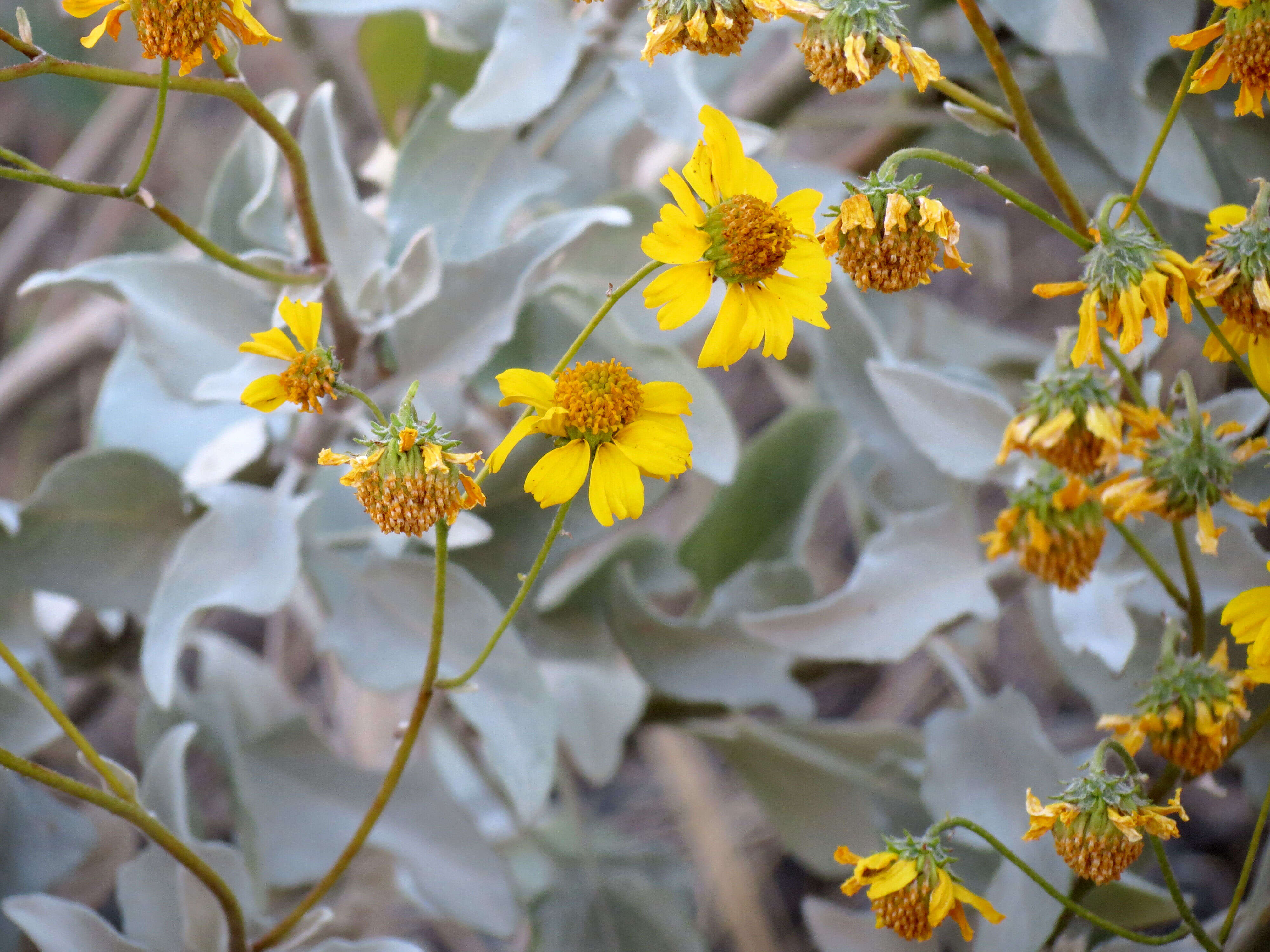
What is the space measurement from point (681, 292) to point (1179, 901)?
0.83 feet

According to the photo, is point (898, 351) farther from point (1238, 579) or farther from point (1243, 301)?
point (1243, 301)

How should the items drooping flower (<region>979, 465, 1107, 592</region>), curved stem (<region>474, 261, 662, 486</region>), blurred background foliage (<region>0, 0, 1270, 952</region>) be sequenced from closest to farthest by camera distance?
curved stem (<region>474, 261, 662, 486</region>)
drooping flower (<region>979, 465, 1107, 592</region>)
blurred background foliage (<region>0, 0, 1270, 952</region>)

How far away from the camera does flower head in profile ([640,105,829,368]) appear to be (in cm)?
30

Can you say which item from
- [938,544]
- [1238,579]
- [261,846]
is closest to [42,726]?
[261,846]

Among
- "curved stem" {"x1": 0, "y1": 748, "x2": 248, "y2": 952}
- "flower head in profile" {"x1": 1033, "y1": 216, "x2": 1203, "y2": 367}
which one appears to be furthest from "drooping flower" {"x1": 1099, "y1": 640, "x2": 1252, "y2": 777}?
"curved stem" {"x1": 0, "y1": 748, "x2": 248, "y2": 952}

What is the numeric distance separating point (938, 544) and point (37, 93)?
934 mm

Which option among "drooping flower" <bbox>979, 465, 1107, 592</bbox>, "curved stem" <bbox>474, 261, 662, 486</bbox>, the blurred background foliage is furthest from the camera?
the blurred background foliage

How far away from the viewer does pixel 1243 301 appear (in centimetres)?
31

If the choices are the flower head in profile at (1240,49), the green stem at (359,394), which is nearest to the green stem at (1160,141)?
the flower head in profile at (1240,49)

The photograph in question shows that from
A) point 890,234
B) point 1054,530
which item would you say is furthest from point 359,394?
A: point 1054,530

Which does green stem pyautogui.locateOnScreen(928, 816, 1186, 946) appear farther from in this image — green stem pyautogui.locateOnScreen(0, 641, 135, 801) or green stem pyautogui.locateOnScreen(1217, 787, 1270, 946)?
green stem pyautogui.locateOnScreen(0, 641, 135, 801)

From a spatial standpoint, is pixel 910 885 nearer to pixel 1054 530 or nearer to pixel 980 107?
pixel 1054 530

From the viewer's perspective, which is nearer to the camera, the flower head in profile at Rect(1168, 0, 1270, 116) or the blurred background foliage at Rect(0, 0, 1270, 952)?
the flower head in profile at Rect(1168, 0, 1270, 116)

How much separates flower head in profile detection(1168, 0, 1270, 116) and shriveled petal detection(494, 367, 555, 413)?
0.66 feet
